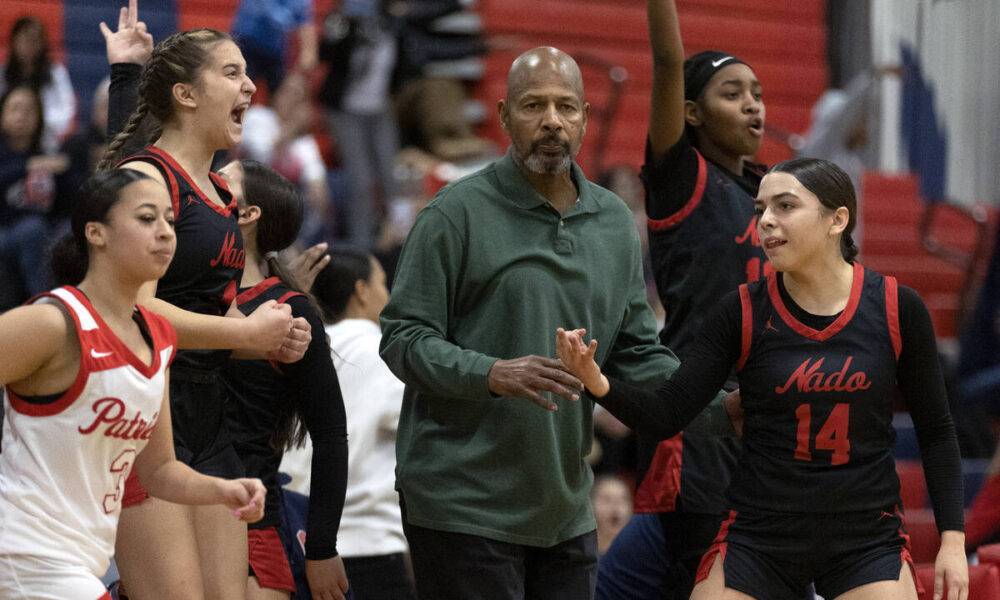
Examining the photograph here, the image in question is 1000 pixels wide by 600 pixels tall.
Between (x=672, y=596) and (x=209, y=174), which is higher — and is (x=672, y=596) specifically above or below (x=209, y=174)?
below

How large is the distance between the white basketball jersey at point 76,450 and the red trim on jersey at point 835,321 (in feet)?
5.15

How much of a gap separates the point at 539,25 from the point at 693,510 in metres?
8.19

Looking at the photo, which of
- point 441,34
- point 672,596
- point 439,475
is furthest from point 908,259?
point 439,475

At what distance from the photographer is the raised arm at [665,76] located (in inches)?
143

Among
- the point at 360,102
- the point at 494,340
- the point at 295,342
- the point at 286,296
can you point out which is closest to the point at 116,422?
the point at 295,342

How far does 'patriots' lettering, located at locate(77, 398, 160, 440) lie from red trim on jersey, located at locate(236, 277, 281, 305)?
0.73 m

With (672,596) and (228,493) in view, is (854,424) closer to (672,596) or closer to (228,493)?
(672,596)

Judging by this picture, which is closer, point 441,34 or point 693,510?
point 693,510

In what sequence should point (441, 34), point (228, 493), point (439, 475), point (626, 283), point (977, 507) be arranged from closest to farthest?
point (228, 493) → point (439, 475) → point (626, 283) → point (977, 507) → point (441, 34)

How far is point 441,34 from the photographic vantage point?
1057 centimetres

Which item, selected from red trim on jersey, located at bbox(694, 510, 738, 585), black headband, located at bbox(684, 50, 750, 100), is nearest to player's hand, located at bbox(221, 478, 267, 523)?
red trim on jersey, located at bbox(694, 510, 738, 585)

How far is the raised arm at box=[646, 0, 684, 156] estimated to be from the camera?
3.62 m

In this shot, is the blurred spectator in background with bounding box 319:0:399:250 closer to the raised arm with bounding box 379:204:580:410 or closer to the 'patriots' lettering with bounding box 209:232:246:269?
the 'patriots' lettering with bounding box 209:232:246:269

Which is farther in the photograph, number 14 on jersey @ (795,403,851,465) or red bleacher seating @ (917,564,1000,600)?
red bleacher seating @ (917,564,1000,600)
